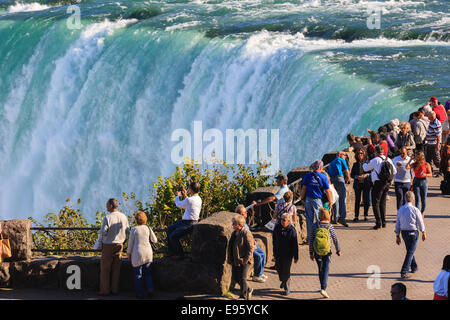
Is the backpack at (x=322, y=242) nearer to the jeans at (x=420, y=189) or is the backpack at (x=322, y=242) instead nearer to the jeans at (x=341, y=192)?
the jeans at (x=341, y=192)

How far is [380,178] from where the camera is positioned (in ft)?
48.0

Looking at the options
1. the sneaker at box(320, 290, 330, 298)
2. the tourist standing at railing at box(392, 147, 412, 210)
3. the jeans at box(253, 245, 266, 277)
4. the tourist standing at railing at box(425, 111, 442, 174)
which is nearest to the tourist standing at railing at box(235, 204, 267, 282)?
the jeans at box(253, 245, 266, 277)

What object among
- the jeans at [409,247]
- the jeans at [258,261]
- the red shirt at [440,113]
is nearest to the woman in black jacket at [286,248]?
the jeans at [258,261]

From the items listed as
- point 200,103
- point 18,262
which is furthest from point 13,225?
point 200,103

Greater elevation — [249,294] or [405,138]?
[405,138]

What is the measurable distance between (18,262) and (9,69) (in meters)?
24.0

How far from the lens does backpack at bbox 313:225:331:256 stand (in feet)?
37.9

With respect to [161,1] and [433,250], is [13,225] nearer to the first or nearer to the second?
[433,250]

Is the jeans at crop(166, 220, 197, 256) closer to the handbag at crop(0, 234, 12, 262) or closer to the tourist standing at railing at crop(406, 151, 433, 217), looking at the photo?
the handbag at crop(0, 234, 12, 262)

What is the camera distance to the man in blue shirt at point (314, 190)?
13383 millimetres

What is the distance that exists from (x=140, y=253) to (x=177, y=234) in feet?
2.22

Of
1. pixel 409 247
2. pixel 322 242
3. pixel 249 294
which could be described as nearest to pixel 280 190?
pixel 322 242

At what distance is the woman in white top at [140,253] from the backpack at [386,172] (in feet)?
15.7

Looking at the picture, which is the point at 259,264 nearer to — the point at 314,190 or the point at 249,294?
the point at 249,294
